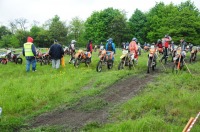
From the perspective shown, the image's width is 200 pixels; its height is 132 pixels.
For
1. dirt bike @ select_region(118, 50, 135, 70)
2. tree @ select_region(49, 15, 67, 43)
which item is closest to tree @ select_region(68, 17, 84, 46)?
tree @ select_region(49, 15, 67, 43)

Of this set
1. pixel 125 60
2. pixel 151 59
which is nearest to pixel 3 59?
pixel 125 60

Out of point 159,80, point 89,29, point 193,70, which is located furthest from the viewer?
point 89,29

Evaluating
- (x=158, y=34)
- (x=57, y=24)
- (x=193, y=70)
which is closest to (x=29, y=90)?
(x=193, y=70)

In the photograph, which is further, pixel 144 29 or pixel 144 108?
pixel 144 29

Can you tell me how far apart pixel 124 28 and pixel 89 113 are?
196ft

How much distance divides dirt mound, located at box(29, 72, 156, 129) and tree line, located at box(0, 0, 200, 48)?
41.0 metres

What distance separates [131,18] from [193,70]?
56.9 m

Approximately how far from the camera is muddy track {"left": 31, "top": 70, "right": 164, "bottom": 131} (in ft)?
23.5

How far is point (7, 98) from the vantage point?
945 cm

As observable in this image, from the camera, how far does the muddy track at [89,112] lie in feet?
23.5

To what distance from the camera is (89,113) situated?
785cm

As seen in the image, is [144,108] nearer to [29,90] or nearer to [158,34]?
[29,90]

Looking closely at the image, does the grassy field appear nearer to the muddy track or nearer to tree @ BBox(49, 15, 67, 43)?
the muddy track

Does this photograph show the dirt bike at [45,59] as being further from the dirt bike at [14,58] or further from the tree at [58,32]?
the tree at [58,32]
